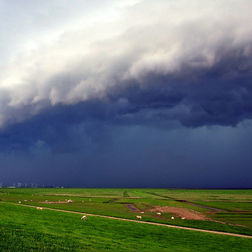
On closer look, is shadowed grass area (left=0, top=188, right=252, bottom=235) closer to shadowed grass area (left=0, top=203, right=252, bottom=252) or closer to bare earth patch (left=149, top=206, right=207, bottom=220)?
bare earth patch (left=149, top=206, right=207, bottom=220)

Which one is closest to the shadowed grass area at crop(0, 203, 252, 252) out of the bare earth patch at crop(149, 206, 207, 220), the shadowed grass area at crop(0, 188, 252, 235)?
the shadowed grass area at crop(0, 188, 252, 235)

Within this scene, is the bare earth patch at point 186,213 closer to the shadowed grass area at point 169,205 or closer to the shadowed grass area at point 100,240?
the shadowed grass area at point 169,205

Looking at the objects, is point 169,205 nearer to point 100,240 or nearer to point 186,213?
point 186,213

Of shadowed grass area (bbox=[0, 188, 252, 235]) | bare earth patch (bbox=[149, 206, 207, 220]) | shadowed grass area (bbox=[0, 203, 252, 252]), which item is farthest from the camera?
bare earth patch (bbox=[149, 206, 207, 220])

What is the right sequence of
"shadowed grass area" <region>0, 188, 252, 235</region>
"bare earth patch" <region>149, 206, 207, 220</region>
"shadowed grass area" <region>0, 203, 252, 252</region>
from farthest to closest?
"bare earth patch" <region>149, 206, 207, 220</region> < "shadowed grass area" <region>0, 188, 252, 235</region> < "shadowed grass area" <region>0, 203, 252, 252</region>

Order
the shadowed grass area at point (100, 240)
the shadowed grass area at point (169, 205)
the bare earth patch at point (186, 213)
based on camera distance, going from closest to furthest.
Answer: the shadowed grass area at point (100, 240), the shadowed grass area at point (169, 205), the bare earth patch at point (186, 213)

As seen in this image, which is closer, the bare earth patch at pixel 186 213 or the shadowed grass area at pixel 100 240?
the shadowed grass area at pixel 100 240

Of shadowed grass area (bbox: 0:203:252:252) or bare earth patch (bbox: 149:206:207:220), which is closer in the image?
shadowed grass area (bbox: 0:203:252:252)

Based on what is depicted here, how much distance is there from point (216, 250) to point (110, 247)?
1206cm

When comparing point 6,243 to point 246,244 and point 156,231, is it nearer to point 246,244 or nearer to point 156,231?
point 156,231

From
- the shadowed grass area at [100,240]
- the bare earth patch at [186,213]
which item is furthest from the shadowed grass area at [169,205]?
the shadowed grass area at [100,240]

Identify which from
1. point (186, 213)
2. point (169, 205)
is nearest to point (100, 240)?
point (186, 213)

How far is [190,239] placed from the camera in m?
28.8

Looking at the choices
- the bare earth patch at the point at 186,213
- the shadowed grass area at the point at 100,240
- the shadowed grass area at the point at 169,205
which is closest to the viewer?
the shadowed grass area at the point at 100,240
